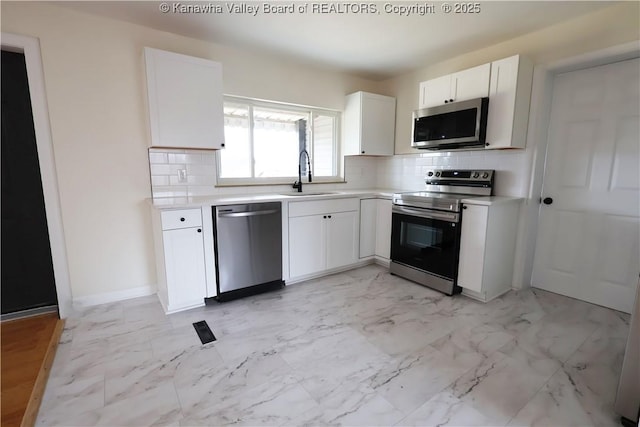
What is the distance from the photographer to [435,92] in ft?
10.6

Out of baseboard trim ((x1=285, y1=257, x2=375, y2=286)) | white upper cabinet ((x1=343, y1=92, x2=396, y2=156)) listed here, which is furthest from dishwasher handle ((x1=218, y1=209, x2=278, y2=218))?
white upper cabinet ((x1=343, y1=92, x2=396, y2=156))

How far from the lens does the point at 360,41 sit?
2900 millimetres

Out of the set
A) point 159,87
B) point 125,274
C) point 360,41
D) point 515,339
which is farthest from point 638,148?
point 125,274

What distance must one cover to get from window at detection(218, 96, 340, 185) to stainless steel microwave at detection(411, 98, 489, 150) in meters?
1.18

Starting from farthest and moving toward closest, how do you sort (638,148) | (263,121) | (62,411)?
(263,121)
(638,148)
(62,411)

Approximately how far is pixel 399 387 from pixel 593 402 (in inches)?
39.0

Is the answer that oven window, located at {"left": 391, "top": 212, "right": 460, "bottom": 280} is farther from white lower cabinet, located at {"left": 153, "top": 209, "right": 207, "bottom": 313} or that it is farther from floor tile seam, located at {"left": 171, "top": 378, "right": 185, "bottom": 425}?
Result: floor tile seam, located at {"left": 171, "top": 378, "right": 185, "bottom": 425}

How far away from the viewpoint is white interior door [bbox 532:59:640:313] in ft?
8.05

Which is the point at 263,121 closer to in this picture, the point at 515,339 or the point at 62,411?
the point at 62,411

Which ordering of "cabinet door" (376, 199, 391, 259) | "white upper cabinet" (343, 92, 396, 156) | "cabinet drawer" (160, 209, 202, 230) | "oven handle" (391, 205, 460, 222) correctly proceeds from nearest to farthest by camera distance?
"cabinet drawer" (160, 209, 202, 230), "oven handle" (391, 205, 460, 222), "cabinet door" (376, 199, 391, 259), "white upper cabinet" (343, 92, 396, 156)

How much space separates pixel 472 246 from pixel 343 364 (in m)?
1.65

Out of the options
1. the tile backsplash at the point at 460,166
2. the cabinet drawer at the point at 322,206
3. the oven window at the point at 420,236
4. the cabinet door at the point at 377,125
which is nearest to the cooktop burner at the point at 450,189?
the tile backsplash at the point at 460,166

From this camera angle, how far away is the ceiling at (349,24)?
7.54 ft

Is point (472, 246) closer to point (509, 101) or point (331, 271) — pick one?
point (509, 101)
